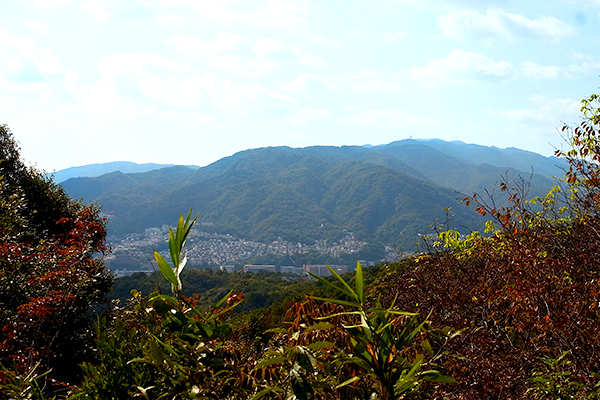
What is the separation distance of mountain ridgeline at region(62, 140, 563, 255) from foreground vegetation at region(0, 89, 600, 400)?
210 feet

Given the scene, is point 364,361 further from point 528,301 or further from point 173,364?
point 528,301

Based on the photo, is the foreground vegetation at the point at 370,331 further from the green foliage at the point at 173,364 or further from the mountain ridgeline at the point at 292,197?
the mountain ridgeline at the point at 292,197

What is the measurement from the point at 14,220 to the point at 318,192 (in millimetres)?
113600

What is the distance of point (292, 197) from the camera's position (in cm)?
11575

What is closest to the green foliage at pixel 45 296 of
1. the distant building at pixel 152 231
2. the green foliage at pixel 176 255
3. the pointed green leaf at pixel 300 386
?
the green foliage at pixel 176 255

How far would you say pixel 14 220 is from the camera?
360 inches

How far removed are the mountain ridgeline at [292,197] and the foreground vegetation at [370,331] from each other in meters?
63.9

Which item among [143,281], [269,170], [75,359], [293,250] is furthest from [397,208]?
[75,359]

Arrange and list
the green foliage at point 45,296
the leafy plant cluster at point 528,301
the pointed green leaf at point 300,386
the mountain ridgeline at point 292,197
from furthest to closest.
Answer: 1. the mountain ridgeline at point 292,197
2. the green foliage at point 45,296
3. the leafy plant cluster at point 528,301
4. the pointed green leaf at point 300,386

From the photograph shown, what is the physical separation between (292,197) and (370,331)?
115 meters

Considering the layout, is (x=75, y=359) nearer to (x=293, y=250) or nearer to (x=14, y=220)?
(x=14, y=220)

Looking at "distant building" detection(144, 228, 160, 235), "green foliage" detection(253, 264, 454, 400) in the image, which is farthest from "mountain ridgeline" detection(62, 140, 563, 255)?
"green foliage" detection(253, 264, 454, 400)

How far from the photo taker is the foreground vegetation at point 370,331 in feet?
4.29

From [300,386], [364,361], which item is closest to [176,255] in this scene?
[300,386]
